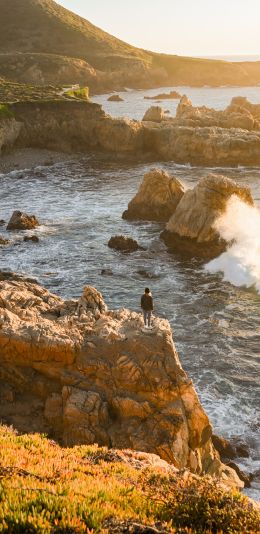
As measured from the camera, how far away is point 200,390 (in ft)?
86.9

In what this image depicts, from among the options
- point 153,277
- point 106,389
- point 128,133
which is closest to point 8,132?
point 128,133

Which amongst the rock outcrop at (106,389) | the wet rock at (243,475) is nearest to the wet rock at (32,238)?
the rock outcrop at (106,389)

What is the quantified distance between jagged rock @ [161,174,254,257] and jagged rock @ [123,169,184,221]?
244 inches

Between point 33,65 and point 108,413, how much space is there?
554ft

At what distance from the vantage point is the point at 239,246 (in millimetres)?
43562

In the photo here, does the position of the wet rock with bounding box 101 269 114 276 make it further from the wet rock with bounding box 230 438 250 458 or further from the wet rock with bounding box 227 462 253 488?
the wet rock with bounding box 227 462 253 488

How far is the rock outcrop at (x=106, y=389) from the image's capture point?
17.8m

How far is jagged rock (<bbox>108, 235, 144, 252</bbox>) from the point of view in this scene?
45562 millimetres

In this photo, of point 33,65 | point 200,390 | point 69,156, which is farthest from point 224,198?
point 33,65

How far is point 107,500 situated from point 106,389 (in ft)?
27.7

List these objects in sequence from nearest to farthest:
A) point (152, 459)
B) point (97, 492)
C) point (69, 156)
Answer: point (97, 492) → point (152, 459) → point (69, 156)

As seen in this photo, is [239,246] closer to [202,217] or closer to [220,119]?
[202,217]

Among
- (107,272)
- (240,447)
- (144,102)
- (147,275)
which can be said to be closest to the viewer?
(240,447)

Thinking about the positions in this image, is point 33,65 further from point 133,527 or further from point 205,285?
point 133,527
